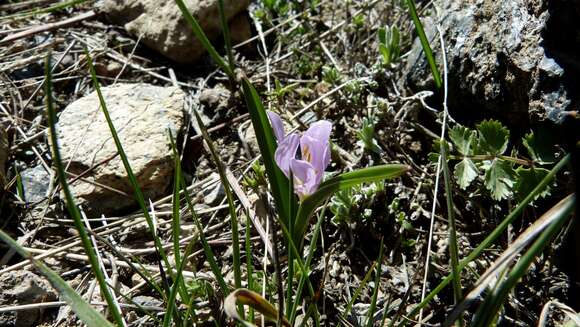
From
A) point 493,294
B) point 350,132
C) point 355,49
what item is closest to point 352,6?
point 355,49

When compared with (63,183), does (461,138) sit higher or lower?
lower

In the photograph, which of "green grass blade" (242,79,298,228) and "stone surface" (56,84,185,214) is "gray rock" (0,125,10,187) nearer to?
"stone surface" (56,84,185,214)

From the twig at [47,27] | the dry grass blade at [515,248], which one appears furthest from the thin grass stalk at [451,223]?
the twig at [47,27]

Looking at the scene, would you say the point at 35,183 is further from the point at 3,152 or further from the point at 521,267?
the point at 521,267

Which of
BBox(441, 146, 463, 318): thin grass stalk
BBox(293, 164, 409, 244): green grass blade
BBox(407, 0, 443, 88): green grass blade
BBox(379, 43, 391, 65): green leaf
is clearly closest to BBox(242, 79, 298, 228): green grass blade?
BBox(293, 164, 409, 244): green grass blade

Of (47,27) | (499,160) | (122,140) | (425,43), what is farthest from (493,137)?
(47,27)

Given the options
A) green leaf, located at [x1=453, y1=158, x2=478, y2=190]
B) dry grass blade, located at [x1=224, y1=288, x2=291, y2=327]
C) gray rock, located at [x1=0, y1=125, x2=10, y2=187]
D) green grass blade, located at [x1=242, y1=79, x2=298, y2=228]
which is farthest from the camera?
gray rock, located at [x1=0, y1=125, x2=10, y2=187]

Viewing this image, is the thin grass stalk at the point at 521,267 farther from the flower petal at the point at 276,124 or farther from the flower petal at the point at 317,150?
the flower petal at the point at 276,124
